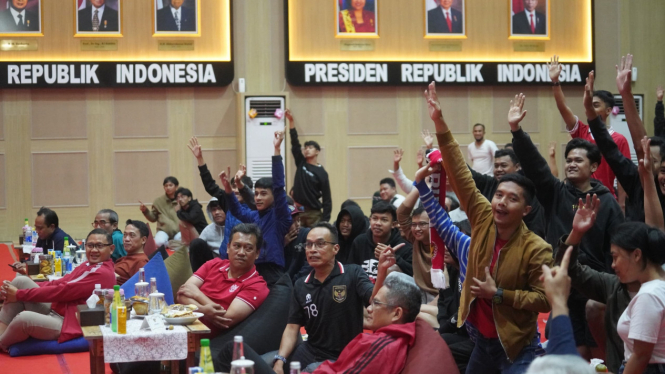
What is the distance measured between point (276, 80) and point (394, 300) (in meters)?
8.90

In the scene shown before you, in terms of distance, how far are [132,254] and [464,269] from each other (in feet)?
11.7

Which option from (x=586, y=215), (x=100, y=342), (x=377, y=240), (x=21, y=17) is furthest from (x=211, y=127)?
(x=586, y=215)

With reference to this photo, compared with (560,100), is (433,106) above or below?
below

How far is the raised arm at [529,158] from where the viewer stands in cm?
378

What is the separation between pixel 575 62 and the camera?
41.2 feet

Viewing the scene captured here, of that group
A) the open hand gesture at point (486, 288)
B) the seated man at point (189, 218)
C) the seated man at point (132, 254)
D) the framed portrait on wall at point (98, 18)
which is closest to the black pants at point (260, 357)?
the open hand gesture at point (486, 288)

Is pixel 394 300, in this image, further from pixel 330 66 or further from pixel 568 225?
pixel 330 66

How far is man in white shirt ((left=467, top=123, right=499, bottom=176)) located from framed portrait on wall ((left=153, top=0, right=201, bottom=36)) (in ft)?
15.3

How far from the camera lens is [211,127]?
465 inches

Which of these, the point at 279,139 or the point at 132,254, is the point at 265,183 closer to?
the point at 279,139

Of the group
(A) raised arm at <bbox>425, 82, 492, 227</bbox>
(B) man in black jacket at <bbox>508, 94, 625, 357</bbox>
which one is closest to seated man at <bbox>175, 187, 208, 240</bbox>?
(B) man in black jacket at <bbox>508, 94, 625, 357</bbox>

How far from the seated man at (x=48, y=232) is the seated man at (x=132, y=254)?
74.0 inches

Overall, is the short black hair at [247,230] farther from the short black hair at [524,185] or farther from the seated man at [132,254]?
the short black hair at [524,185]

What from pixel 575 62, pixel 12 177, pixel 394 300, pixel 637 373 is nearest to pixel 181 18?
pixel 12 177
